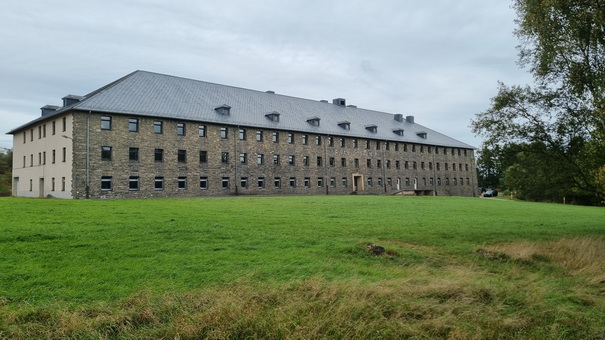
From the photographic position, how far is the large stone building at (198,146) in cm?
3641

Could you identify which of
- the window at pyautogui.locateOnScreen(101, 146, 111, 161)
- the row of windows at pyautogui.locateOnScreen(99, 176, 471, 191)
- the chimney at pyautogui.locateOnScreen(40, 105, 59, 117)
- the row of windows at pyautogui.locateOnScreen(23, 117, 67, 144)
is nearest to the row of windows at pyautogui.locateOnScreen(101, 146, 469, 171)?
the window at pyautogui.locateOnScreen(101, 146, 111, 161)

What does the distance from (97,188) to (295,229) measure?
27.7m

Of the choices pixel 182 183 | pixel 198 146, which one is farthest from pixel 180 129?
pixel 182 183

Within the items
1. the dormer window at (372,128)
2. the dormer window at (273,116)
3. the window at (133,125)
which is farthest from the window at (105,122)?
the dormer window at (372,128)

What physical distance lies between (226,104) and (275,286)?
137 ft

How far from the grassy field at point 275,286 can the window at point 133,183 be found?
25.7 metres

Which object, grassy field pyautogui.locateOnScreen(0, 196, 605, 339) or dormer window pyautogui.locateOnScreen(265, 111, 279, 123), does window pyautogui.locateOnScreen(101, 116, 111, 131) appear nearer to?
dormer window pyautogui.locateOnScreen(265, 111, 279, 123)

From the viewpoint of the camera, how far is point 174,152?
40375 mm

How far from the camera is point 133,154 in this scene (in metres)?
38.0

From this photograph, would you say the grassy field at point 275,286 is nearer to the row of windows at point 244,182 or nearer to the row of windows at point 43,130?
the row of windows at point 244,182

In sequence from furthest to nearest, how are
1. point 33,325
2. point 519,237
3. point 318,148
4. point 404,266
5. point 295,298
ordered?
point 318,148 < point 519,237 < point 404,266 < point 295,298 < point 33,325

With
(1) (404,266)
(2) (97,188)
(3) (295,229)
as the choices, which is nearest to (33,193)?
(2) (97,188)

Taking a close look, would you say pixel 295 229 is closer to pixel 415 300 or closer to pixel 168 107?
pixel 415 300

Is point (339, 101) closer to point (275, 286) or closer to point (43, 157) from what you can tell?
point (43, 157)
